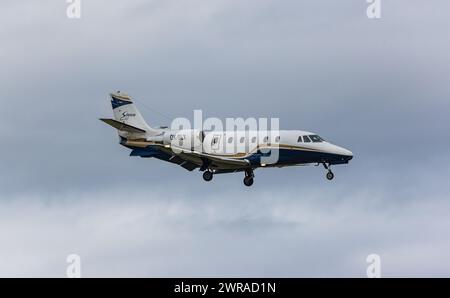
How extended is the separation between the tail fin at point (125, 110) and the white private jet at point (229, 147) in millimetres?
1874

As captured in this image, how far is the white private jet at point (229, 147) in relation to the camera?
118 meters

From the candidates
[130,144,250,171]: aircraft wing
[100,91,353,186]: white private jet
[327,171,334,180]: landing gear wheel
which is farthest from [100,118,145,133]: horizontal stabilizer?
[327,171,334,180]: landing gear wheel

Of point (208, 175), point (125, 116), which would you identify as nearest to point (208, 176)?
point (208, 175)

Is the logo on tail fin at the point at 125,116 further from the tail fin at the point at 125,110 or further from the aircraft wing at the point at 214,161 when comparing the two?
the aircraft wing at the point at 214,161

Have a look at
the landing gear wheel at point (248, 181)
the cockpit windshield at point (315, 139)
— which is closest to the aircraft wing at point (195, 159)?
the landing gear wheel at point (248, 181)

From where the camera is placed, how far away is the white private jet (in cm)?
11850

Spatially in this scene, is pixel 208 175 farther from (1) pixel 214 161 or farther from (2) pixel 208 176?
(1) pixel 214 161

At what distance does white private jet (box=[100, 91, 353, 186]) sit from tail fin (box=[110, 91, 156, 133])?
6.15 feet

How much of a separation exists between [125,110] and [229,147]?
12.0m

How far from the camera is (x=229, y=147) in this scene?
120 m

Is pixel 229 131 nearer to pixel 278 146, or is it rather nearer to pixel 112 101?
pixel 278 146

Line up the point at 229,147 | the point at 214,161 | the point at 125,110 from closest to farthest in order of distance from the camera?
the point at 229,147
the point at 214,161
the point at 125,110

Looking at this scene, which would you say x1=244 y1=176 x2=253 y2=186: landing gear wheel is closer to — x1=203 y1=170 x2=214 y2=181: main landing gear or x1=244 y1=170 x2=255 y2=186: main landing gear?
x1=244 y1=170 x2=255 y2=186: main landing gear

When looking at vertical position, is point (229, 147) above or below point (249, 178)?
above
